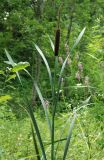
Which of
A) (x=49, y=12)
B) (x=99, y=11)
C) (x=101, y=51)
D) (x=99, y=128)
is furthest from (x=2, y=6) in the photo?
(x=99, y=128)

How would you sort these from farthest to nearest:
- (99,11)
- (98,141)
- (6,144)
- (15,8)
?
(99,11) < (15,8) < (6,144) < (98,141)

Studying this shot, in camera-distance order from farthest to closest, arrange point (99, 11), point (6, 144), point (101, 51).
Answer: point (99, 11), point (101, 51), point (6, 144)

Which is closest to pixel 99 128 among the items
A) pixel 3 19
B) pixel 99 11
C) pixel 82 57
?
pixel 82 57

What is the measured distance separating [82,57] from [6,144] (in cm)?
780

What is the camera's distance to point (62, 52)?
1191cm

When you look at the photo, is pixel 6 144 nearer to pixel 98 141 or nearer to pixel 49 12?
Answer: pixel 98 141

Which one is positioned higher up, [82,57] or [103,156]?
[103,156]

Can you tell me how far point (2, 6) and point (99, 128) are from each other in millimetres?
8218

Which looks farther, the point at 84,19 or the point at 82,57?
the point at 84,19

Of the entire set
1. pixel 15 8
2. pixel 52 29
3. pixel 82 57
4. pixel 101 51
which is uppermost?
pixel 101 51

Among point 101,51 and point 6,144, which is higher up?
point 101,51

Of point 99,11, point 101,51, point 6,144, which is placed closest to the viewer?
point 6,144

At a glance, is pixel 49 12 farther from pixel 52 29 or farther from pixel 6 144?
pixel 6 144

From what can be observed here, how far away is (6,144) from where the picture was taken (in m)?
4.12
